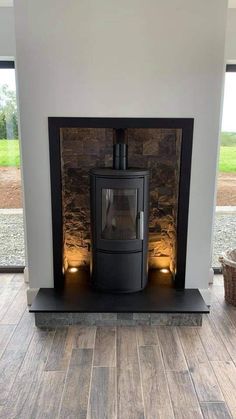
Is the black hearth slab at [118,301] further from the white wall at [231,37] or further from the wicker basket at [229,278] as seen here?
the white wall at [231,37]

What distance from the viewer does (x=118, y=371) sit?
218cm

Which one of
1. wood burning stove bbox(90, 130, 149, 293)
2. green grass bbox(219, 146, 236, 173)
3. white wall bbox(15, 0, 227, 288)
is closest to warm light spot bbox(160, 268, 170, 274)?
wood burning stove bbox(90, 130, 149, 293)

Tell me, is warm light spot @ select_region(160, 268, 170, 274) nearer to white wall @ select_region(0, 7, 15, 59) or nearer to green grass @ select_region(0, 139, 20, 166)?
green grass @ select_region(0, 139, 20, 166)

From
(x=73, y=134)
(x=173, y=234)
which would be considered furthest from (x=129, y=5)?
(x=173, y=234)

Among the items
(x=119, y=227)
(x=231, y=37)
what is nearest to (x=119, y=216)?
(x=119, y=227)

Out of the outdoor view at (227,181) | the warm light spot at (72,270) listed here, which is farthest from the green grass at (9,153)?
the outdoor view at (227,181)

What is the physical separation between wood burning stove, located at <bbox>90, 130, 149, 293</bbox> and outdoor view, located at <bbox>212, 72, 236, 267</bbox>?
1086 millimetres

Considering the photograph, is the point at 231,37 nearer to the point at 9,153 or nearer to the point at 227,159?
the point at 227,159

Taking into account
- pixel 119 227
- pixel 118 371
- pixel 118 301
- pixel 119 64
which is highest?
pixel 119 64

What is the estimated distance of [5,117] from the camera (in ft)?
11.0

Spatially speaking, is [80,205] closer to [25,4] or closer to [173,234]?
Answer: [173,234]

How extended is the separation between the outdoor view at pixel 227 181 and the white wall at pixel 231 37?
18cm

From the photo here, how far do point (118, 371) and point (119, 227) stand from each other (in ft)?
3.56

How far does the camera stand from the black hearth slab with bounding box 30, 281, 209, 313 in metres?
2.65
